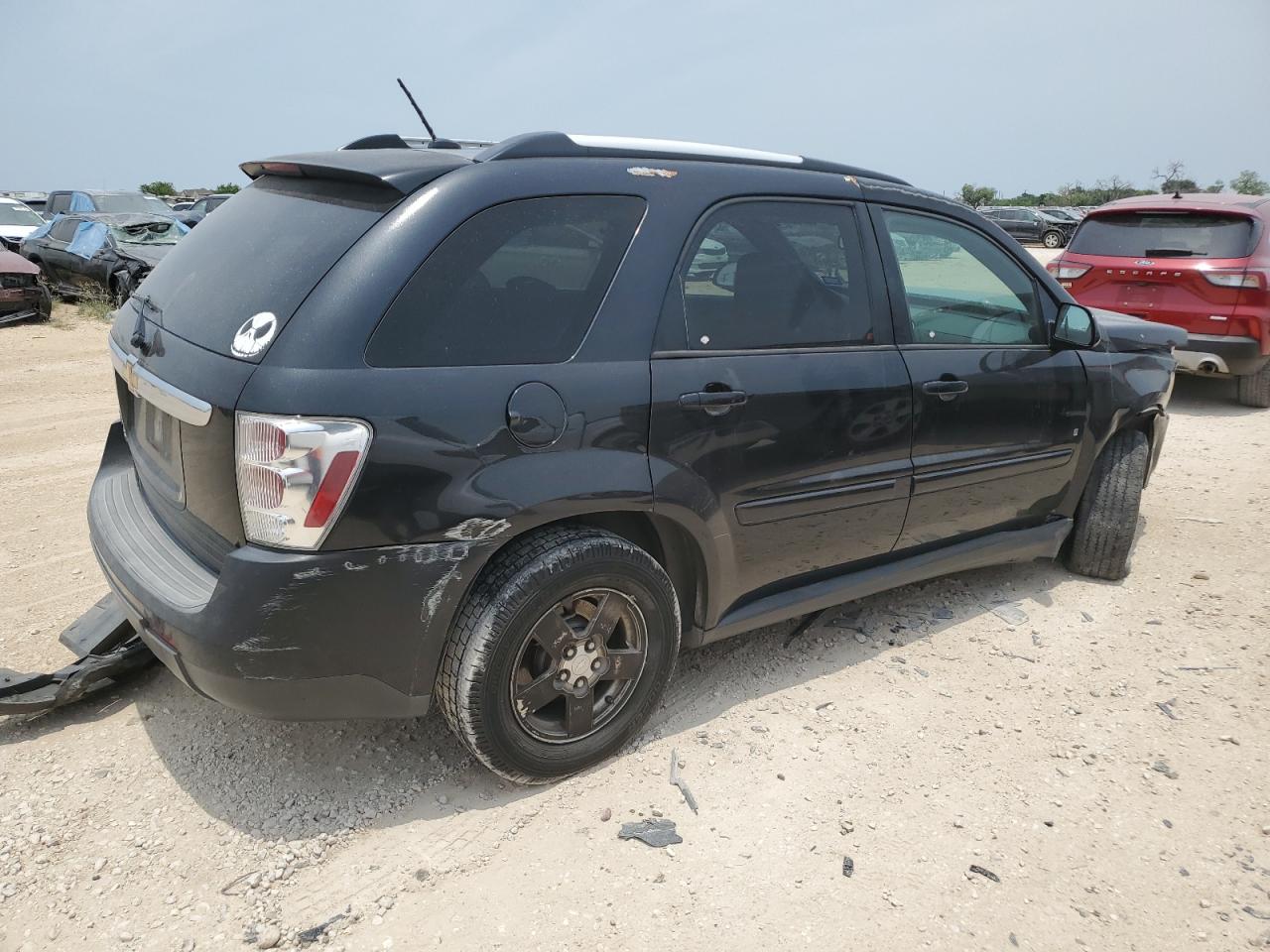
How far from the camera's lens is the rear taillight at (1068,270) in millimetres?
8117

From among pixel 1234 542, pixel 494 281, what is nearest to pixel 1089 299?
pixel 1234 542

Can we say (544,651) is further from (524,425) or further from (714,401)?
(714,401)

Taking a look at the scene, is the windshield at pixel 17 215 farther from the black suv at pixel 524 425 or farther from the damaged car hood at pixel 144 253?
the black suv at pixel 524 425

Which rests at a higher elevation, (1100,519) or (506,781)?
(1100,519)

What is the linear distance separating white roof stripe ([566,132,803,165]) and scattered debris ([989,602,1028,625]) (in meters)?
2.11

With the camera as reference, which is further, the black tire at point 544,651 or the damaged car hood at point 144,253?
the damaged car hood at point 144,253

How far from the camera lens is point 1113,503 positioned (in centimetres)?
414

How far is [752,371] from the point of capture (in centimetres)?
283

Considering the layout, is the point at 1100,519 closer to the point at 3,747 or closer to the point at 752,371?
the point at 752,371

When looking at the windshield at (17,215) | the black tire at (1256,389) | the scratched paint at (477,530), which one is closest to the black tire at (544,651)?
the scratched paint at (477,530)

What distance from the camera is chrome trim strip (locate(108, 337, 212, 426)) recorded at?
2270 mm

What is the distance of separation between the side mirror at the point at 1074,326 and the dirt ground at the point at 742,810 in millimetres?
1191

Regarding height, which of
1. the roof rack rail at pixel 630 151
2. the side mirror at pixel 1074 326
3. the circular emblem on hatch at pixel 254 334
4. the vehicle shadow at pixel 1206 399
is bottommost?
the vehicle shadow at pixel 1206 399

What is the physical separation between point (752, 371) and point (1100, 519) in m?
2.27
